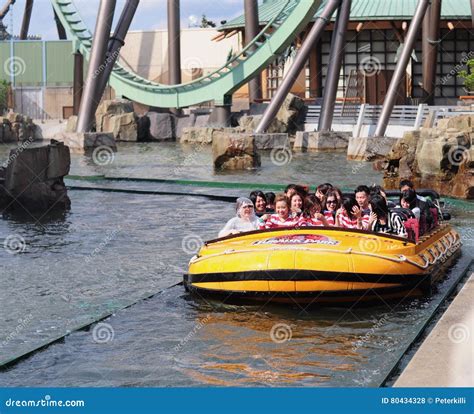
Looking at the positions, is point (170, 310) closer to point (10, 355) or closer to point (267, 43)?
point (10, 355)

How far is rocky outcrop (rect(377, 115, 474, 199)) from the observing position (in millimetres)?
17969

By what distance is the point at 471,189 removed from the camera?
17.7 m

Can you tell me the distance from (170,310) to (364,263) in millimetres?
1785

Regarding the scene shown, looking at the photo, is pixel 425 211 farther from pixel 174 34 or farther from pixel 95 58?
pixel 174 34

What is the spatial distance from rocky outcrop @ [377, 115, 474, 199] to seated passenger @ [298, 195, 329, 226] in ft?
25.1
